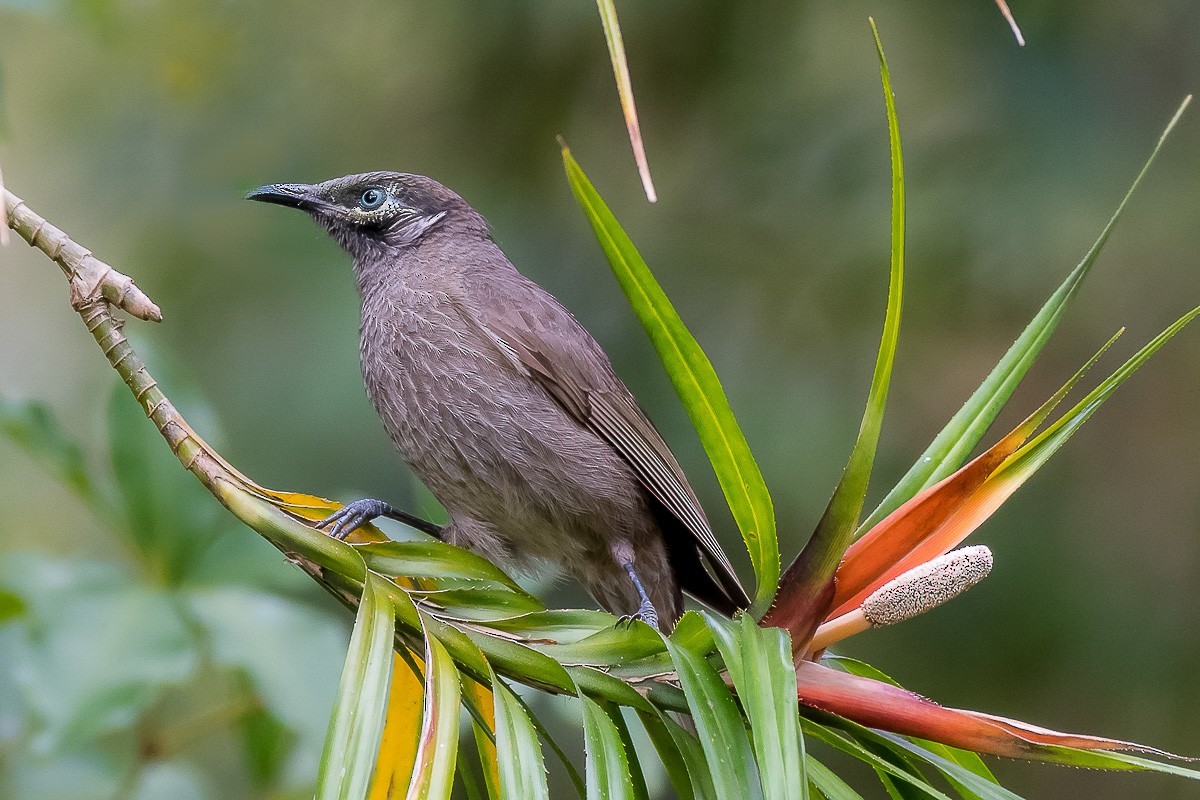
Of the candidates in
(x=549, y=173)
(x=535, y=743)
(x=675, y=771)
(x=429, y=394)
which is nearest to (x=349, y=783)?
(x=535, y=743)

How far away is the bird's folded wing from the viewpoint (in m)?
3.21

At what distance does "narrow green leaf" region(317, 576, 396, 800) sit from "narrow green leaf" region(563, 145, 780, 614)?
0.57 metres

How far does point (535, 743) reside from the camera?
180cm

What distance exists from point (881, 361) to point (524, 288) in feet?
6.01

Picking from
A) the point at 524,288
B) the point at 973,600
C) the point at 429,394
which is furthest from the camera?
the point at 973,600

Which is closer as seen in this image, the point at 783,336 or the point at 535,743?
the point at 535,743

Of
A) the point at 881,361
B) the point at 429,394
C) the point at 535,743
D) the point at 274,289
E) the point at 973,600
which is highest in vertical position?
the point at 274,289

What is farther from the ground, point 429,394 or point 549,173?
point 549,173

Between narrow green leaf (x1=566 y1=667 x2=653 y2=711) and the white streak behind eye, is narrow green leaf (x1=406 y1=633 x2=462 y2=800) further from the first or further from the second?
the white streak behind eye

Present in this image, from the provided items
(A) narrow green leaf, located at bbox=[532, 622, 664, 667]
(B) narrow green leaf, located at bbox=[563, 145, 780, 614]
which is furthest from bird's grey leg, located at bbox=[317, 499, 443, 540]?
(B) narrow green leaf, located at bbox=[563, 145, 780, 614]

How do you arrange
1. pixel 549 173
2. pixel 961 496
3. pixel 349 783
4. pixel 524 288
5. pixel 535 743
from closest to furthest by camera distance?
pixel 349 783 < pixel 535 743 < pixel 961 496 < pixel 524 288 < pixel 549 173

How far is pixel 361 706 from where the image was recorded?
172 cm

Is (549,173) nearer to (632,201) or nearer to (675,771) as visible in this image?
(632,201)

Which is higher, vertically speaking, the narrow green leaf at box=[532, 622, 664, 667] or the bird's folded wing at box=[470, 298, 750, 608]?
the bird's folded wing at box=[470, 298, 750, 608]
